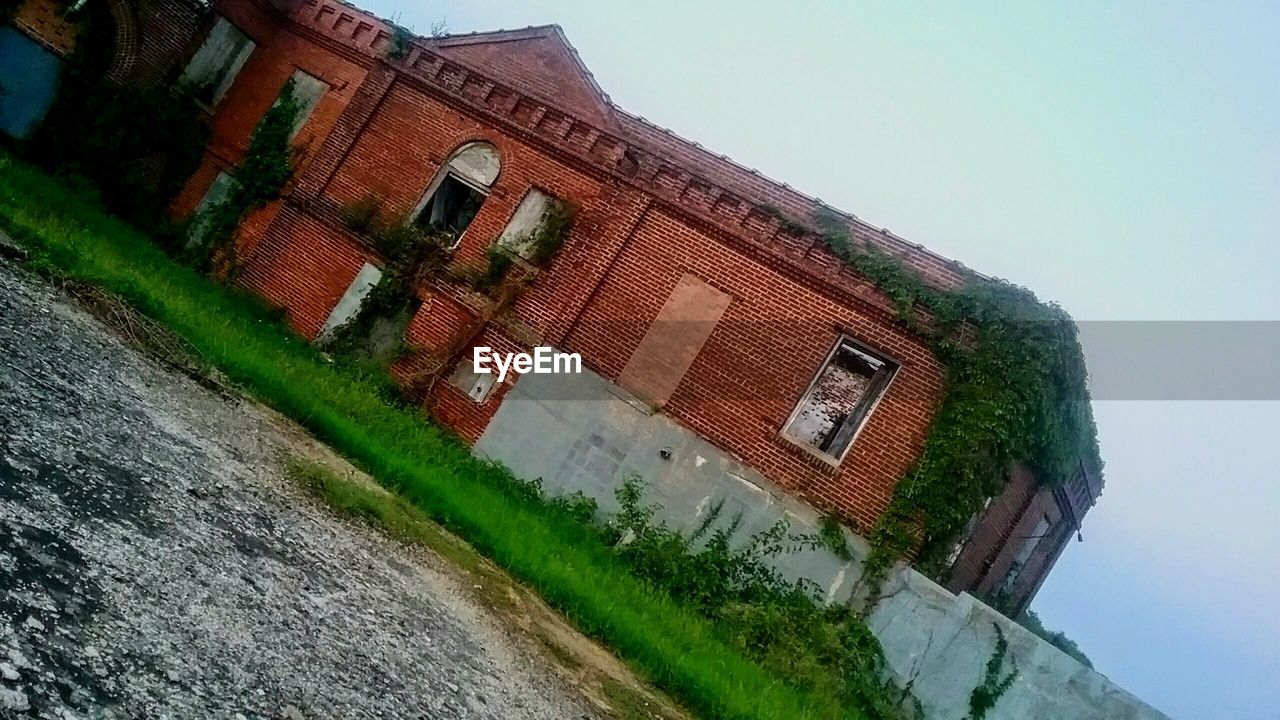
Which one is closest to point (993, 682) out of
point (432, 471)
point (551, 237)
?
point (432, 471)

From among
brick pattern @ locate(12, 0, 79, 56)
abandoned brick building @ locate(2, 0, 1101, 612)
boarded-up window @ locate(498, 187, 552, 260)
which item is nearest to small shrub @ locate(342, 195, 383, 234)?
abandoned brick building @ locate(2, 0, 1101, 612)

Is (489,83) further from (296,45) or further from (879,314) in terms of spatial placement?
(879,314)

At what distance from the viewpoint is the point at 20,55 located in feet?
49.6

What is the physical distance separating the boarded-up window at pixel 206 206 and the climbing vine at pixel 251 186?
0.02 metres

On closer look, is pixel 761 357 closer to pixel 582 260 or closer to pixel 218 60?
pixel 582 260

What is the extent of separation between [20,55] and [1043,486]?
63.1 ft

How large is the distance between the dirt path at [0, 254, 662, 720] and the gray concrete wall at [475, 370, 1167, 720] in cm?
495

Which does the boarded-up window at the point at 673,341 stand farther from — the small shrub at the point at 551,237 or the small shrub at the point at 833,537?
the small shrub at the point at 833,537

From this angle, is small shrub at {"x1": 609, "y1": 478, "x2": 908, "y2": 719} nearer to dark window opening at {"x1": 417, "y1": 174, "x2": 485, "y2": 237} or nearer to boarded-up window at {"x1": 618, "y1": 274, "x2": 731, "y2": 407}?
boarded-up window at {"x1": 618, "y1": 274, "x2": 731, "y2": 407}

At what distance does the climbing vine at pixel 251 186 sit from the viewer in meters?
15.0

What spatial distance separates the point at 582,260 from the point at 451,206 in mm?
3335

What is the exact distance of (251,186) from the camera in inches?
597
